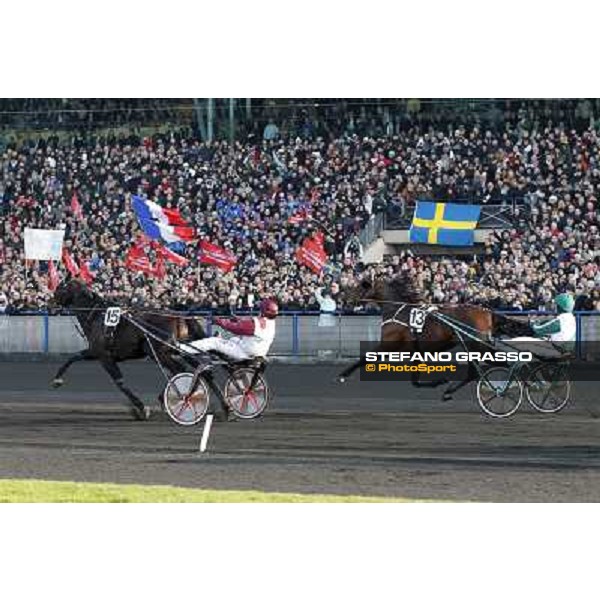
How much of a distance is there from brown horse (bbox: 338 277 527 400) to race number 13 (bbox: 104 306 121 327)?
3.32 meters

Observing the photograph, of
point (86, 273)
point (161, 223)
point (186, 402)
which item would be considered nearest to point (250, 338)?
point (186, 402)

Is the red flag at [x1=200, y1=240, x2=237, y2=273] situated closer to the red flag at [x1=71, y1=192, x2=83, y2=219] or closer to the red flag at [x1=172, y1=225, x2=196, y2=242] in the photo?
the red flag at [x1=172, y1=225, x2=196, y2=242]

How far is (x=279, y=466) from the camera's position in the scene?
1233cm

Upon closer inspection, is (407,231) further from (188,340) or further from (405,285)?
(188,340)

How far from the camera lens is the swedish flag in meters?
27.2

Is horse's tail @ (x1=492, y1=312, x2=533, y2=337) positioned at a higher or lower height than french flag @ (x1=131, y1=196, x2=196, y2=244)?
lower

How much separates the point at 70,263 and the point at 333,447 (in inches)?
561

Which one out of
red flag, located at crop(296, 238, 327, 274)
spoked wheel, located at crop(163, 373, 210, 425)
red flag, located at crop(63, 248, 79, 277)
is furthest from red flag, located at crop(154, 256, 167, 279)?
spoked wheel, located at crop(163, 373, 210, 425)

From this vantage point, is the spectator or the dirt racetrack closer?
the dirt racetrack

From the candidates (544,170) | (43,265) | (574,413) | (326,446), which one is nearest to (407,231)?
(544,170)

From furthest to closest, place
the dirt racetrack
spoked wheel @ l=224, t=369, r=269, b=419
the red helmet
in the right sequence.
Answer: spoked wheel @ l=224, t=369, r=269, b=419, the red helmet, the dirt racetrack

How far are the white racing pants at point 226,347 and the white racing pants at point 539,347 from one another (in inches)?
144
